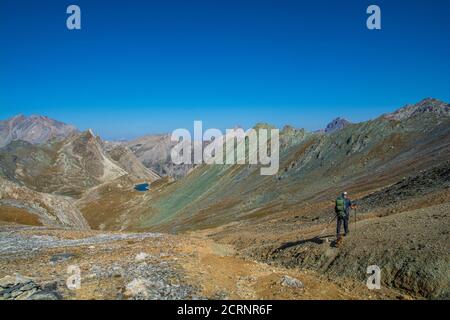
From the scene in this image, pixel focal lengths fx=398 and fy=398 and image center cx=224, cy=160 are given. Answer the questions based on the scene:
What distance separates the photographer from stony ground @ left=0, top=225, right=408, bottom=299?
1914 centimetres

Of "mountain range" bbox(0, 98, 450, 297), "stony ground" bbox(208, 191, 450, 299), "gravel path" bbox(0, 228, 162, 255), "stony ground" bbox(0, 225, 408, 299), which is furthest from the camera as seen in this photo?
"gravel path" bbox(0, 228, 162, 255)

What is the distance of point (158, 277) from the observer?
2197 centimetres

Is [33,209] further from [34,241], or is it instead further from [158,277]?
[158,277]

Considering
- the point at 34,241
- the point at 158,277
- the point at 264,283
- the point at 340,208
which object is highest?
the point at 340,208

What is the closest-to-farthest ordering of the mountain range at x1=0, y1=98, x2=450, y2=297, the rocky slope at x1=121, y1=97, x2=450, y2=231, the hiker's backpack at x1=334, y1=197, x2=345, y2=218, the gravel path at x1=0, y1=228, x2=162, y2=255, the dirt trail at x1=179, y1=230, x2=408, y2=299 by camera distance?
the dirt trail at x1=179, y1=230, x2=408, y2=299 < the mountain range at x1=0, y1=98, x2=450, y2=297 < the hiker's backpack at x1=334, y1=197, x2=345, y2=218 < the gravel path at x1=0, y1=228, x2=162, y2=255 < the rocky slope at x1=121, y1=97, x2=450, y2=231

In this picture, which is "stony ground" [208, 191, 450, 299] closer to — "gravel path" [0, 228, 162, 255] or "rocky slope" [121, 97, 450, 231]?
"gravel path" [0, 228, 162, 255]

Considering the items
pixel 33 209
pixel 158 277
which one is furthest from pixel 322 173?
pixel 158 277

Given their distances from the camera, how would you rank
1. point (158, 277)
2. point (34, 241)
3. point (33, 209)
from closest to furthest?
point (158, 277) < point (34, 241) < point (33, 209)

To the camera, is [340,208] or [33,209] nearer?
[340,208]

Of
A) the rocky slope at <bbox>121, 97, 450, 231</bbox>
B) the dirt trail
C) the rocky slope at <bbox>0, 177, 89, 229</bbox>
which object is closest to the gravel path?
the dirt trail

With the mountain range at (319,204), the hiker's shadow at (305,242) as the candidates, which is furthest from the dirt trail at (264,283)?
the hiker's shadow at (305,242)

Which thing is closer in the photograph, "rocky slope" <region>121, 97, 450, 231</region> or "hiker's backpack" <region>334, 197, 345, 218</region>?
"hiker's backpack" <region>334, 197, 345, 218</region>

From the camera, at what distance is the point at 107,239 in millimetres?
41375

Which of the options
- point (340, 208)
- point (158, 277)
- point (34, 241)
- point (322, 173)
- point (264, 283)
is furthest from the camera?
point (322, 173)
